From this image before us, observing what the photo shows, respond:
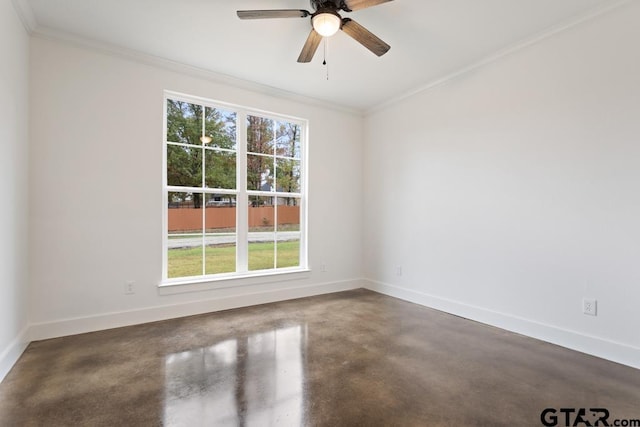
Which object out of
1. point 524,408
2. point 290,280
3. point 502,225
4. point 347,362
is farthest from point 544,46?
point 290,280

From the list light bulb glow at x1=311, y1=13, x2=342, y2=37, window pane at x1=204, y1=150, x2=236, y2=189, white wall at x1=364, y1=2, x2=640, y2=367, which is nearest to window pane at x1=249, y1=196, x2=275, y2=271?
window pane at x1=204, y1=150, x2=236, y2=189

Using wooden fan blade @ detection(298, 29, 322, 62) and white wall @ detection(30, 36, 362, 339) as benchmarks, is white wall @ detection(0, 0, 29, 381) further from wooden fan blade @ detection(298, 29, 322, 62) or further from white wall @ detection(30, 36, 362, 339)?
wooden fan blade @ detection(298, 29, 322, 62)

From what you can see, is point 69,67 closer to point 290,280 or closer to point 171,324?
point 171,324

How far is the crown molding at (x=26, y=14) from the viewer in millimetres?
2439

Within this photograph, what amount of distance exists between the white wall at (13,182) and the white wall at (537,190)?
13.0 feet

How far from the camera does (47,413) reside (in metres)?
1.79

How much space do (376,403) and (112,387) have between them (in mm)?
1706

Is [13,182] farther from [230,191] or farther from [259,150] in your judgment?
[259,150]

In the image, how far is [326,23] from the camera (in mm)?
2340

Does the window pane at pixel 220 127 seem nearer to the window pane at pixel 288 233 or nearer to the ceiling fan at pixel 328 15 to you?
the window pane at pixel 288 233

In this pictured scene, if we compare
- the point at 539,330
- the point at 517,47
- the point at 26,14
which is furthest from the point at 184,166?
the point at 539,330

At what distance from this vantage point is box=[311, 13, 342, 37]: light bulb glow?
231 cm

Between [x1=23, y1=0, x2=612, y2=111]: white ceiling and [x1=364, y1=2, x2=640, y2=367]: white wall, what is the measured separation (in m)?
0.35

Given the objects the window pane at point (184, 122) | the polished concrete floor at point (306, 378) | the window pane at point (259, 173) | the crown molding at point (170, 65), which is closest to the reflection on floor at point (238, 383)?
the polished concrete floor at point (306, 378)
